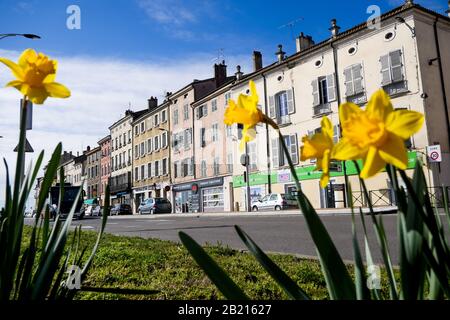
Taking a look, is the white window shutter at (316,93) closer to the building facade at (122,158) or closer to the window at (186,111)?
the window at (186,111)

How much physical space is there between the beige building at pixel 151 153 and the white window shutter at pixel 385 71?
2479cm

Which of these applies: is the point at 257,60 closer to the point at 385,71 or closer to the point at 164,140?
the point at 385,71

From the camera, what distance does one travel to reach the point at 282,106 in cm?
2686

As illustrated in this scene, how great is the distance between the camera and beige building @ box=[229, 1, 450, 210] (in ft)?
62.5

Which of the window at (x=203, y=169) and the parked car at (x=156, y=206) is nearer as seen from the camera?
the parked car at (x=156, y=206)

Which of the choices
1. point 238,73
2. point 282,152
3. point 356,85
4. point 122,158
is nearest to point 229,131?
point 238,73

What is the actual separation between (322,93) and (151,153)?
25520mm

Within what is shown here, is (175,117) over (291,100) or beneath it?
over

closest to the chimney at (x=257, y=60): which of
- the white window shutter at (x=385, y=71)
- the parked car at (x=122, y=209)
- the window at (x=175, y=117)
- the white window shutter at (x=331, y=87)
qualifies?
the white window shutter at (x=331, y=87)

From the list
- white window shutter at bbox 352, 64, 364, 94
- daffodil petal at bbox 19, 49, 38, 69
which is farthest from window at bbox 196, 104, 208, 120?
daffodil petal at bbox 19, 49, 38, 69

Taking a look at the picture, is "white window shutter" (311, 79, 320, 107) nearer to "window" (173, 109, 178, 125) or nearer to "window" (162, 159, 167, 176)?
"window" (173, 109, 178, 125)

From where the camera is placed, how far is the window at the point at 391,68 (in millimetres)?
19641
